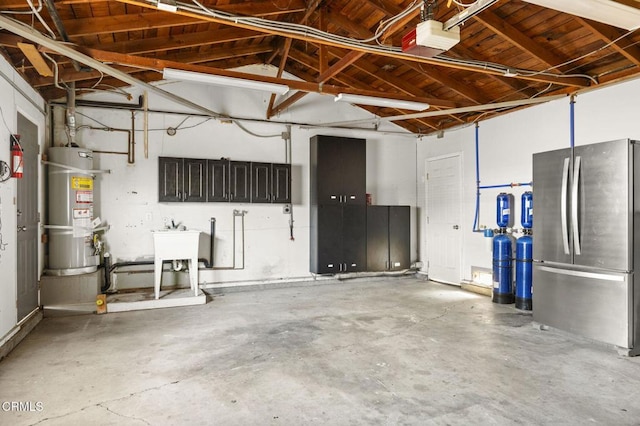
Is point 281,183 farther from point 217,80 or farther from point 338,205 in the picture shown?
point 217,80

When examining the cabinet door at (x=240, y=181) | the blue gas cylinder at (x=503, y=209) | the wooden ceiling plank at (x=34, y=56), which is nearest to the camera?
the wooden ceiling plank at (x=34, y=56)

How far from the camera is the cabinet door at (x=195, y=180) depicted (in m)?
5.69

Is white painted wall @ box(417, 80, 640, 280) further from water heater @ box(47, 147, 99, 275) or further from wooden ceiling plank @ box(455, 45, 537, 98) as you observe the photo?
water heater @ box(47, 147, 99, 275)

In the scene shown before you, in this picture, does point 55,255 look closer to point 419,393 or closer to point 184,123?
point 184,123

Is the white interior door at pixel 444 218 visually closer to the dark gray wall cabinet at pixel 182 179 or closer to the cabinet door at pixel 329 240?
the cabinet door at pixel 329 240

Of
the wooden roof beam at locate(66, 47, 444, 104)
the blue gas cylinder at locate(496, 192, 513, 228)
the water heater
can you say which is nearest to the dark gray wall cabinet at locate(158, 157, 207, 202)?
the water heater

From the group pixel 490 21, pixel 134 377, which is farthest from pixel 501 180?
pixel 134 377

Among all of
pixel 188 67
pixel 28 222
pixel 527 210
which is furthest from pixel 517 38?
pixel 28 222

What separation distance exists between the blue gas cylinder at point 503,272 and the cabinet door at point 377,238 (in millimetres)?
2061

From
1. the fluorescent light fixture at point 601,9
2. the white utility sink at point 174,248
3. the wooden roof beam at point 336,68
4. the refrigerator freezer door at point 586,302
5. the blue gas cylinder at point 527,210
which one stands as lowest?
the refrigerator freezer door at point 586,302

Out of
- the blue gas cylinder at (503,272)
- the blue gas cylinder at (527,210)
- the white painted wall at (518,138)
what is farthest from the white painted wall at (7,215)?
the white painted wall at (518,138)

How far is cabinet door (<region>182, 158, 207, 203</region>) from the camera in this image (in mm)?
5691

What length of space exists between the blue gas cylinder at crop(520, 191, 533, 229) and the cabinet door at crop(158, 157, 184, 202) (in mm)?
4864

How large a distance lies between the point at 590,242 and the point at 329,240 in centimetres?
378
